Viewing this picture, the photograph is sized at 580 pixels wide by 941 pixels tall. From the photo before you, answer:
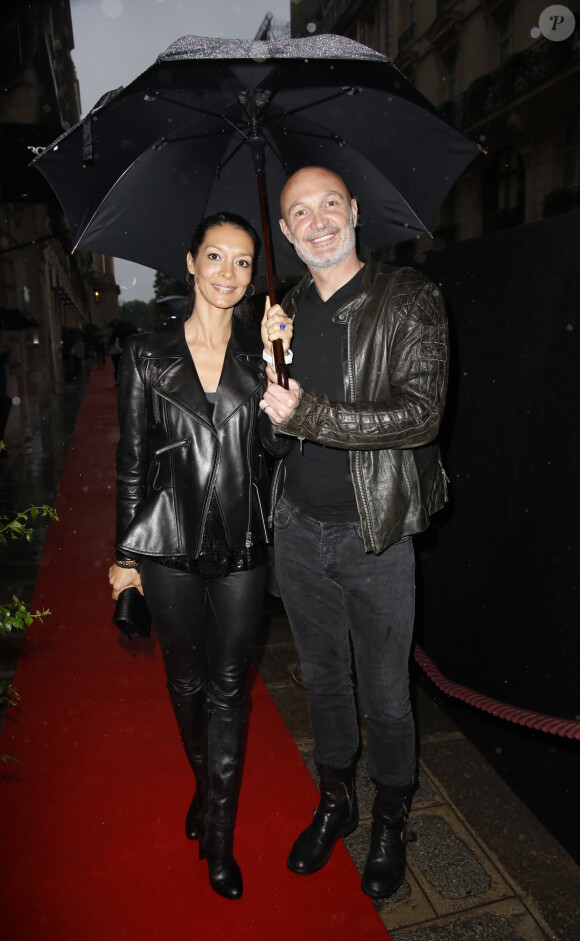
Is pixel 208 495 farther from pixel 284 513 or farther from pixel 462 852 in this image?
pixel 462 852

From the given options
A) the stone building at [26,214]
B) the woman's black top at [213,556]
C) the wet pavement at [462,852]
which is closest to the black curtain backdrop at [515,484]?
the wet pavement at [462,852]

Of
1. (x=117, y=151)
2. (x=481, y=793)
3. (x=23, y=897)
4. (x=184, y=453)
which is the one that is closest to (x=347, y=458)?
(x=184, y=453)

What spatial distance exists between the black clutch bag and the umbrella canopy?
1.33 m

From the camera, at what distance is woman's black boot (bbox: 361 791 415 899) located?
7.57 feet

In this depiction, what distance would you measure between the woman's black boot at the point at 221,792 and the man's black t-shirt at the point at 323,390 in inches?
33.8

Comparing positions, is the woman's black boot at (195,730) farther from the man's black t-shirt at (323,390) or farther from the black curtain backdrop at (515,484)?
the black curtain backdrop at (515,484)

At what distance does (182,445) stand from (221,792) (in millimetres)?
1301

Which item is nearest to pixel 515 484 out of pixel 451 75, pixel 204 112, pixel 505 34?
pixel 204 112

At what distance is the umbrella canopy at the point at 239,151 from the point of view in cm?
203

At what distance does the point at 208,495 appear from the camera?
2.22 meters

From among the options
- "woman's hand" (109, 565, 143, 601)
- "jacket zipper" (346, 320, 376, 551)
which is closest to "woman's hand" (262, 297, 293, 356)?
"jacket zipper" (346, 320, 376, 551)

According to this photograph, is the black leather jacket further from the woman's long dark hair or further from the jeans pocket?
the woman's long dark hair

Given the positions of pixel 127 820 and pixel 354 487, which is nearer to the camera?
pixel 354 487

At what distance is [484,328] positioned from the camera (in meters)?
2.92
